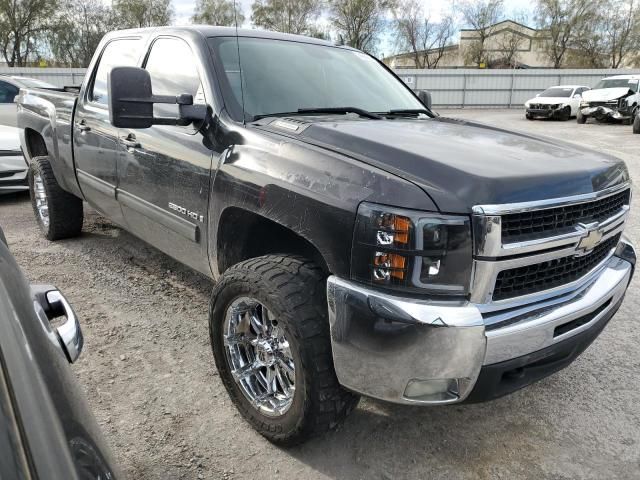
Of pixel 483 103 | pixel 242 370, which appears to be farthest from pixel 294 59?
pixel 483 103

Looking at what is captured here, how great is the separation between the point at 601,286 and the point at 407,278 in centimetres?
107

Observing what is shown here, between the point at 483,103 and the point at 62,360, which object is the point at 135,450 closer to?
the point at 62,360

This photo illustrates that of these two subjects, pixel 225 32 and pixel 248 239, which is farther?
pixel 225 32

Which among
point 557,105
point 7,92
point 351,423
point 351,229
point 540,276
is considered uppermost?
point 7,92

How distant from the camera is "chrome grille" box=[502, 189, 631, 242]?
1.94 metres

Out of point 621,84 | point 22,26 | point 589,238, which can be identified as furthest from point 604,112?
point 22,26

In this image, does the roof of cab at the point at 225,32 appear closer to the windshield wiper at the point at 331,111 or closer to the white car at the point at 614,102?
the windshield wiper at the point at 331,111

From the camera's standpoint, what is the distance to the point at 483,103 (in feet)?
101

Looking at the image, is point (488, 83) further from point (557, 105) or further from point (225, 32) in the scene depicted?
point (225, 32)

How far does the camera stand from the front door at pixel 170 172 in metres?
2.86

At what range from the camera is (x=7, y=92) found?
848 centimetres

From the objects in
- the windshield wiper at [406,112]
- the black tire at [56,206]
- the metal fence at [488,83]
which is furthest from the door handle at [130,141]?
the metal fence at [488,83]

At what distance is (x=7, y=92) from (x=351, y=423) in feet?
27.5

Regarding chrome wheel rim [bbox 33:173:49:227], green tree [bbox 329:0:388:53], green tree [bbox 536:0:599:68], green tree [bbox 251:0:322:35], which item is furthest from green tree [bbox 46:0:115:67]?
green tree [bbox 536:0:599:68]
